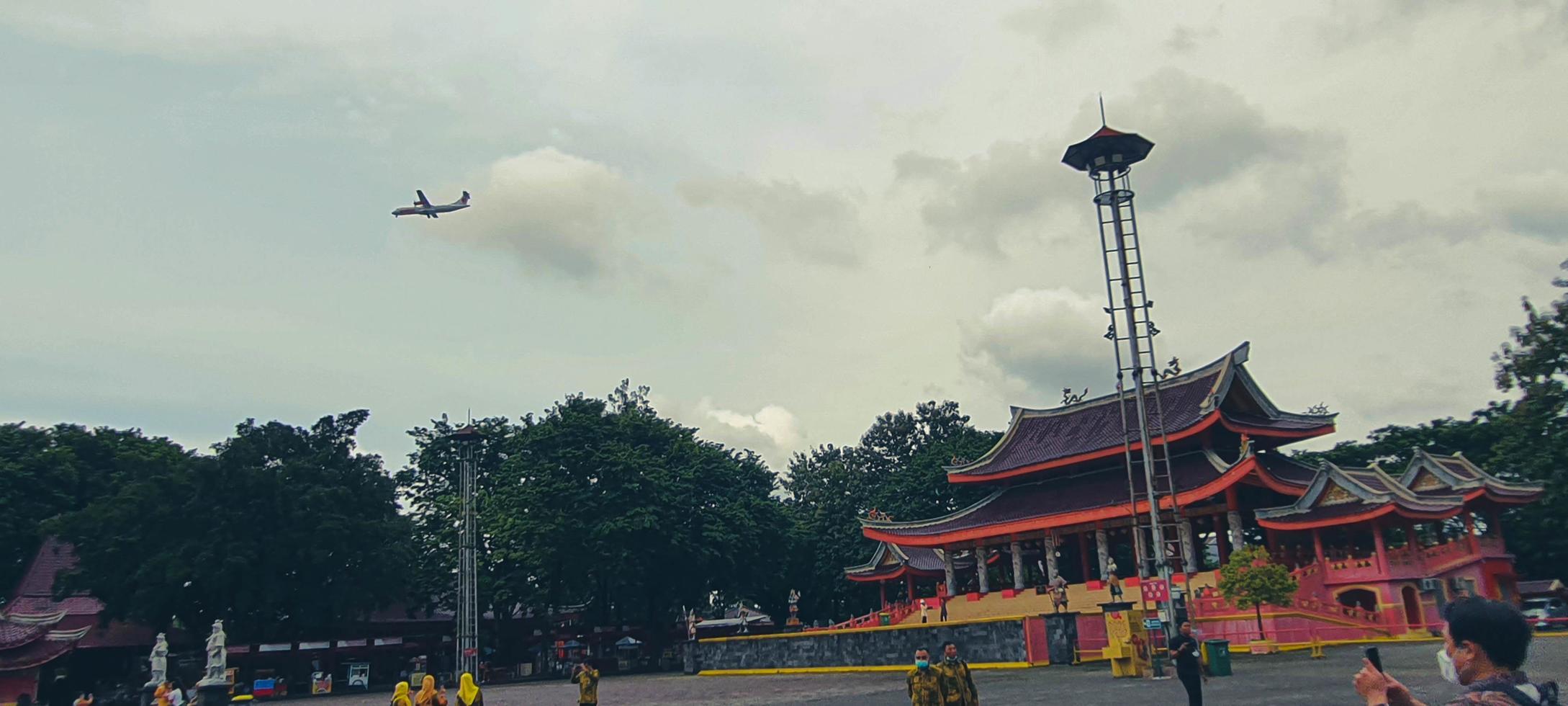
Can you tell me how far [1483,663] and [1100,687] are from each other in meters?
18.9

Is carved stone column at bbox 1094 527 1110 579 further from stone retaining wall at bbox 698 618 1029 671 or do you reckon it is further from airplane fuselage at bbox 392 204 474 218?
airplane fuselage at bbox 392 204 474 218

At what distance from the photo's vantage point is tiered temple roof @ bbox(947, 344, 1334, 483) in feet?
127

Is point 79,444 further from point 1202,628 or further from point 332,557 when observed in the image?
point 1202,628

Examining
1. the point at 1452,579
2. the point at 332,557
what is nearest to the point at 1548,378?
the point at 1452,579

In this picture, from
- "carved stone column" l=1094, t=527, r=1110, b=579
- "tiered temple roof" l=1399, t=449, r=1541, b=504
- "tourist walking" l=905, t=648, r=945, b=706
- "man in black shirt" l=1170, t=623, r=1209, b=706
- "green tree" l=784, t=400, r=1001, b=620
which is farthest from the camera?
"green tree" l=784, t=400, r=1001, b=620

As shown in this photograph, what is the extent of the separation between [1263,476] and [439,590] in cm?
3769

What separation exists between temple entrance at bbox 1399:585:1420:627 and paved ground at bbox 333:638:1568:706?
170 inches

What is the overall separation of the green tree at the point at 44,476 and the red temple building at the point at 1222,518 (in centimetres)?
3500

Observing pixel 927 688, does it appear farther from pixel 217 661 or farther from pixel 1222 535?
pixel 1222 535

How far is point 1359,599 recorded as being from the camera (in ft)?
108

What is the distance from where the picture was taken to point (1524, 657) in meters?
3.74

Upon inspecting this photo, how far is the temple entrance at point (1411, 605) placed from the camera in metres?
31.2

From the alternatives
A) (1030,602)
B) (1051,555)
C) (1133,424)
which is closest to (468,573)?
(1030,602)

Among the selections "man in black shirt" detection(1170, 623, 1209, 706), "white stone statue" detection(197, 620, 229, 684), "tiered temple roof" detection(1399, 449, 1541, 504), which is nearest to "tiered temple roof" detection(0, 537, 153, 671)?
"white stone statue" detection(197, 620, 229, 684)
